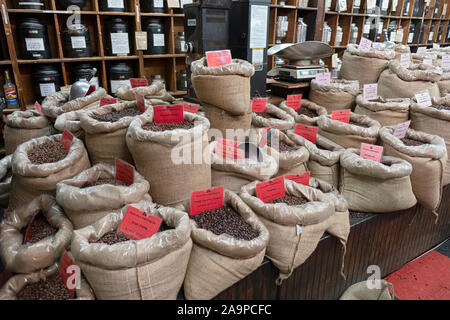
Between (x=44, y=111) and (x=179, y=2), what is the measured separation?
210cm

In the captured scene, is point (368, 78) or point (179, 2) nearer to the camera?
point (368, 78)

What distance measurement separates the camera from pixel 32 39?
2605 millimetres

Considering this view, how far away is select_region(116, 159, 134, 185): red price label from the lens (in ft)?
3.84

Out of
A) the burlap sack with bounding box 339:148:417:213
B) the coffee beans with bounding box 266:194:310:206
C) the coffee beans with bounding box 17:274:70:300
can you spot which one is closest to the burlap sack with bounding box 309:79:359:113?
the burlap sack with bounding box 339:148:417:213

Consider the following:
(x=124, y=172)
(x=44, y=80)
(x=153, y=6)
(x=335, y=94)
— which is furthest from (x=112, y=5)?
(x=124, y=172)

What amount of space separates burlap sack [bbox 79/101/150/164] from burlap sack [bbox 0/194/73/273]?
0.25 m

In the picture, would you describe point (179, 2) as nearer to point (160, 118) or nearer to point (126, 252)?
point (160, 118)

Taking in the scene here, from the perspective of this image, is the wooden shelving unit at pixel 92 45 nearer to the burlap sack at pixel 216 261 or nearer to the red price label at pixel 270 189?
the red price label at pixel 270 189

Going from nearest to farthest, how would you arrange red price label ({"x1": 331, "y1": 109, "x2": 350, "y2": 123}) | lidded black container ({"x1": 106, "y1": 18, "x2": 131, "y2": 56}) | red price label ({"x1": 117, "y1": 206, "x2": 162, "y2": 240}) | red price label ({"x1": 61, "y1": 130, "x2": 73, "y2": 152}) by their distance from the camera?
red price label ({"x1": 117, "y1": 206, "x2": 162, "y2": 240}) < red price label ({"x1": 61, "y1": 130, "x2": 73, "y2": 152}) < red price label ({"x1": 331, "y1": 109, "x2": 350, "y2": 123}) < lidded black container ({"x1": 106, "y1": 18, "x2": 131, "y2": 56})

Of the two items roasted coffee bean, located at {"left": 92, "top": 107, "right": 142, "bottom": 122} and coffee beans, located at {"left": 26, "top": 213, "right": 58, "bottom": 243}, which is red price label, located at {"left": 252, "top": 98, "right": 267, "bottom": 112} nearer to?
roasted coffee bean, located at {"left": 92, "top": 107, "right": 142, "bottom": 122}

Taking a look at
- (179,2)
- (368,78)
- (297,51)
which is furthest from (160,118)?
(179,2)

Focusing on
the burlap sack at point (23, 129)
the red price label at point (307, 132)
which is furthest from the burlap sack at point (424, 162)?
the burlap sack at point (23, 129)

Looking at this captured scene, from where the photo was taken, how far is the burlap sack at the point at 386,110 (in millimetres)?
1854

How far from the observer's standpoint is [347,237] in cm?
136
